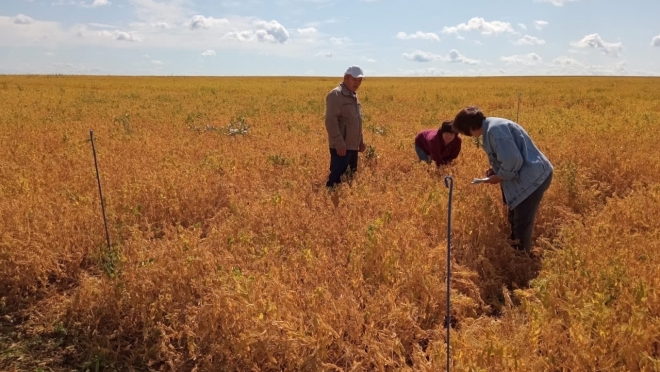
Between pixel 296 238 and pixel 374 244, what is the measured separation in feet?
2.44

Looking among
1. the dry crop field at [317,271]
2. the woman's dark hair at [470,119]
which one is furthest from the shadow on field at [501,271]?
the woman's dark hair at [470,119]

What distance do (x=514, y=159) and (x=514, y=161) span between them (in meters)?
0.02

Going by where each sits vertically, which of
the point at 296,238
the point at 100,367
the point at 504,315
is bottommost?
the point at 100,367

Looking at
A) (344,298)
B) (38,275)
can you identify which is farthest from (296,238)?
(38,275)

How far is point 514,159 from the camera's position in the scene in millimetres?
3740

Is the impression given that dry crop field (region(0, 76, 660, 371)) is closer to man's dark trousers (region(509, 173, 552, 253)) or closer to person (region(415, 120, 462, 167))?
man's dark trousers (region(509, 173, 552, 253))

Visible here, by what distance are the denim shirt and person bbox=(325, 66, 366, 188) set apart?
81.3 inches

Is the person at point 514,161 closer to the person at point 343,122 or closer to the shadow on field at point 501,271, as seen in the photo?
the shadow on field at point 501,271

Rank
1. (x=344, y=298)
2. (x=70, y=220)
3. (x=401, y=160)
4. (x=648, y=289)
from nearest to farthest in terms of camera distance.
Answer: (x=648, y=289), (x=344, y=298), (x=70, y=220), (x=401, y=160)

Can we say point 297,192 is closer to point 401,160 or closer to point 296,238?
point 296,238

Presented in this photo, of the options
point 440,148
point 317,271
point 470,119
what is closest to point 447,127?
point 440,148

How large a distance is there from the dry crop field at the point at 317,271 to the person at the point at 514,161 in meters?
0.39

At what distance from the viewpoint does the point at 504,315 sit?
132 inches

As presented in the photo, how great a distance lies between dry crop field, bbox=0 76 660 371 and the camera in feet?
9.40
